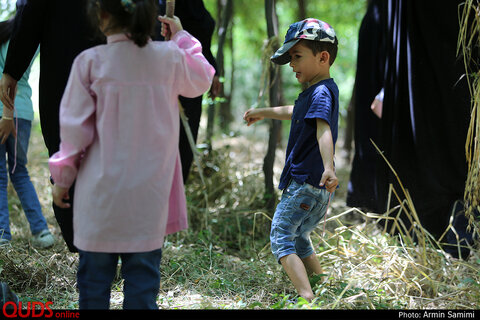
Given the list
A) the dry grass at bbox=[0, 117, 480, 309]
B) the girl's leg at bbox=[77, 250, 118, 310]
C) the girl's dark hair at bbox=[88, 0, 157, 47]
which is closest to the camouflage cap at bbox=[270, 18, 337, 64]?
the girl's dark hair at bbox=[88, 0, 157, 47]

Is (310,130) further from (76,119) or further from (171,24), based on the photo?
(76,119)

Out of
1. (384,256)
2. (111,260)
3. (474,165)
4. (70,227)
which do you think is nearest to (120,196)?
(111,260)

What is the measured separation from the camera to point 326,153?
2129mm

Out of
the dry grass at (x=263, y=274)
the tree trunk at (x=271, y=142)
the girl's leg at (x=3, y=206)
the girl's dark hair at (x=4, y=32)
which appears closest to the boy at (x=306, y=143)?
the dry grass at (x=263, y=274)

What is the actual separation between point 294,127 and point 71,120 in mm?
1072

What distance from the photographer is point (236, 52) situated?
13.6 meters

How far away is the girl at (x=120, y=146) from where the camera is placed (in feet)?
5.71

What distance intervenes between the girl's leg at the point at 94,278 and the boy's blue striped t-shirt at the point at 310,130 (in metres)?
0.95

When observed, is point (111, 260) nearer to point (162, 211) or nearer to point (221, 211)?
point (162, 211)

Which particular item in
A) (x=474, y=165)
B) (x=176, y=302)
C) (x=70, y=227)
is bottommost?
(x=176, y=302)

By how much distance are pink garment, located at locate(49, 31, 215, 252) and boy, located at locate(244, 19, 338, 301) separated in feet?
2.37

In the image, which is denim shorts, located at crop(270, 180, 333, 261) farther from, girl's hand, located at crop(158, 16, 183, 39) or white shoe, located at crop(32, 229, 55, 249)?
white shoe, located at crop(32, 229, 55, 249)

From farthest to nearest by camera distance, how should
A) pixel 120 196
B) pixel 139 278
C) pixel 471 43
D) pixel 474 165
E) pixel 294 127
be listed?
pixel 471 43 → pixel 474 165 → pixel 294 127 → pixel 139 278 → pixel 120 196

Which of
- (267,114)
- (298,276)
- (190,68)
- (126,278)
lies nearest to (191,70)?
(190,68)
